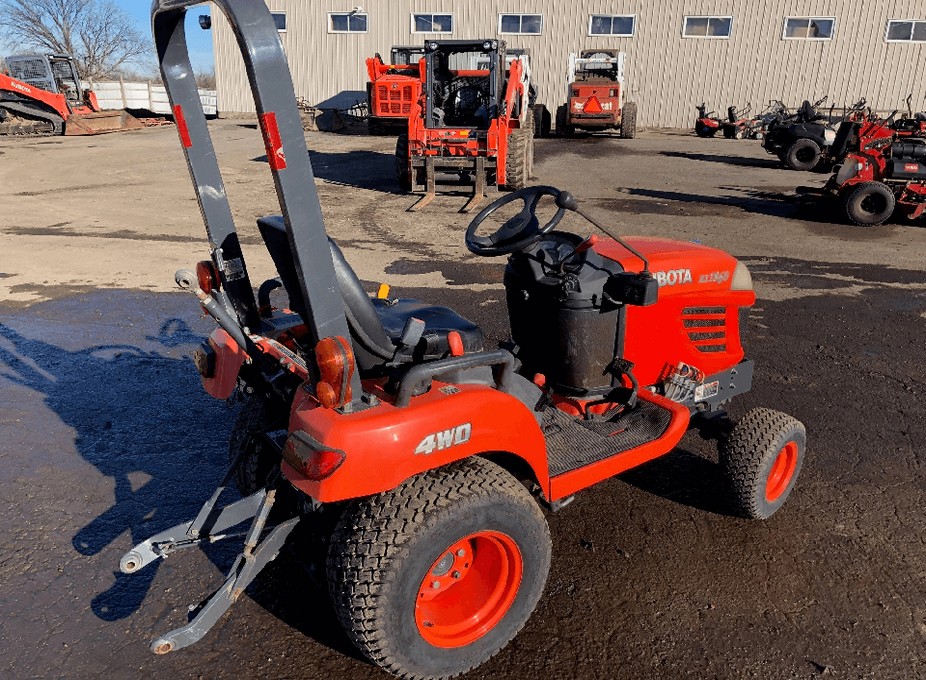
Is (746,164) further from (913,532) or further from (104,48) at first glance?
(104,48)

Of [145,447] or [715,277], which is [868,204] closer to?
[715,277]

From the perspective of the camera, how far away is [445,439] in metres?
2.21

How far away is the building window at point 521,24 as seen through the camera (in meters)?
24.5

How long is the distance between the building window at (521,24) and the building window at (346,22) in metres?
5.01

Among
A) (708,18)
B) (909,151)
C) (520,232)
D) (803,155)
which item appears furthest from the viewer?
(708,18)

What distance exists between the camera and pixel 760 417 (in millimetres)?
3281

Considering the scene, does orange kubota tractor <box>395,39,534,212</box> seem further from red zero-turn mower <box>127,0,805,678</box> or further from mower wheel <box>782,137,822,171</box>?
red zero-turn mower <box>127,0,805,678</box>

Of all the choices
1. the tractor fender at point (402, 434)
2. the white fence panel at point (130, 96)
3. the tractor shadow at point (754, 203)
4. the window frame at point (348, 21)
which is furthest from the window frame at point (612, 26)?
the tractor fender at point (402, 434)

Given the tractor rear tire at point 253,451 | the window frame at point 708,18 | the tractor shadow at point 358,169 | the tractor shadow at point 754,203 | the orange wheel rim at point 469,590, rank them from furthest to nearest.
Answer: the window frame at point 708,18 < the tractor shadow at point 358,169 < the tractor shadow at point 754,203 < the tractor rear tire at point 253,451 < the orange wheel rim at point 469,590

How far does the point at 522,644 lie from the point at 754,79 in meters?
25.4

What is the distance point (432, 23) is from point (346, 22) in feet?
10.5

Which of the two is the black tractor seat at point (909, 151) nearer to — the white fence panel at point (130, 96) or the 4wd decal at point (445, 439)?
the 4wd decal at point (445, 439)

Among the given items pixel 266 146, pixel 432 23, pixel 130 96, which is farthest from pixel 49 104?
pixel 266 146

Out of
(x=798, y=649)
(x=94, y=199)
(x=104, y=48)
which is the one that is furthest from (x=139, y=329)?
(x=104, y=48)
